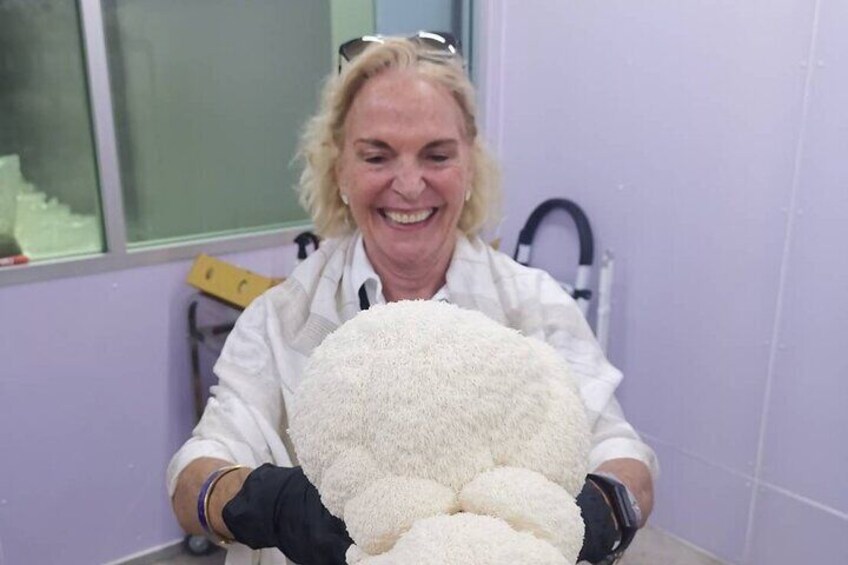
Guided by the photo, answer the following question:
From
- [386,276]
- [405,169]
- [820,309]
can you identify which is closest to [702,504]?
[820,309]

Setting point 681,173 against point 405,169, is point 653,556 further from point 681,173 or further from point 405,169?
point 405,169

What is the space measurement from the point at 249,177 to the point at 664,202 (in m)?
1.25

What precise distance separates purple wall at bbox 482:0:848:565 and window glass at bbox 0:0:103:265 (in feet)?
4.68

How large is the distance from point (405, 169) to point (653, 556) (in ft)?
5.26

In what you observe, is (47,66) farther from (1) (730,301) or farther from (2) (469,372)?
(1) (730,301)

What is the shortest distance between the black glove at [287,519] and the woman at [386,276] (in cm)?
15

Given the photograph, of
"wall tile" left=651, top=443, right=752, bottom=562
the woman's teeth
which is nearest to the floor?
"wall tile" left=651, top=443, right=752, bottom=562

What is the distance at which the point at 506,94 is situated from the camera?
8.25 feet

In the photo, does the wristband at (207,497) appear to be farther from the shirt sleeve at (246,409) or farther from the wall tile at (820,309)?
the wall tile at (820,309)

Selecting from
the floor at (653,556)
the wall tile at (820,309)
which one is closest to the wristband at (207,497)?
the floor at (653,556)

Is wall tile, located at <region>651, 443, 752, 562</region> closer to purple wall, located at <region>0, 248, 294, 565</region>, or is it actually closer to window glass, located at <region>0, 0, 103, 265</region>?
purple wall, located at <region>0, 248, 294, 565</region>

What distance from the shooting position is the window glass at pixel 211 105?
1.88 m

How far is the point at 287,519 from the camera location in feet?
2.19

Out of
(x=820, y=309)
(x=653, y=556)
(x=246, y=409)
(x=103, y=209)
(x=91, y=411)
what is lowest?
(x=653, y=556)
